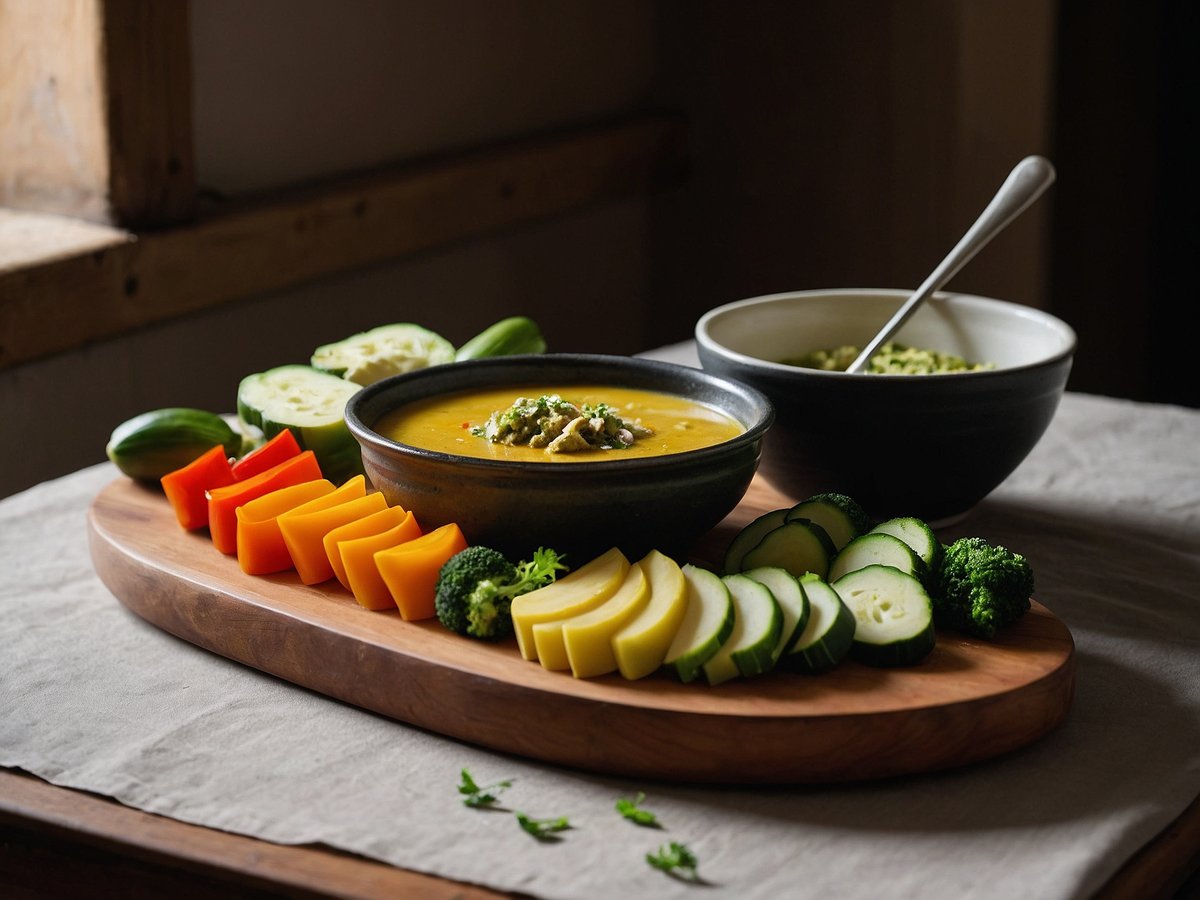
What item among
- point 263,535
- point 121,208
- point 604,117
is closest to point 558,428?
point 263,535

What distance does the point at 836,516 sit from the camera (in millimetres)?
1808

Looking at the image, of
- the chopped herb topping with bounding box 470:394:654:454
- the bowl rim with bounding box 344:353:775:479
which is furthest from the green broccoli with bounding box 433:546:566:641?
the chopped herb topping with bounding box 470:394:654:454

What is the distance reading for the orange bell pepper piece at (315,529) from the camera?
1766 mm

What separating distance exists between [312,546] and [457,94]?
2996 millimetres

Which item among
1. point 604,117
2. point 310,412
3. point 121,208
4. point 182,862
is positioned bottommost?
point 182,862

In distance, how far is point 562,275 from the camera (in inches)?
203

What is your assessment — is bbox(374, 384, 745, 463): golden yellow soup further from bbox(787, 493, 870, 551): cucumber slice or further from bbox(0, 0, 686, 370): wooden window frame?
bbox(0, 0, 686, 370): wooden window frame

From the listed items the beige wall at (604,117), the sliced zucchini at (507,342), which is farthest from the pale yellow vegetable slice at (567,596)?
the beige wall at (604,117)

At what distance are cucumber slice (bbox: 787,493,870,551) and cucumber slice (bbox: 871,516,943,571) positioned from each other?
0.10 ft

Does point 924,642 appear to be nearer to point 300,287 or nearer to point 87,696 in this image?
point 87,696

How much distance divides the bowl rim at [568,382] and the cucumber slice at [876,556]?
0.64ft

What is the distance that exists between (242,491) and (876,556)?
2.91 feet

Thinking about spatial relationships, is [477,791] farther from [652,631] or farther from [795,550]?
[795,550]

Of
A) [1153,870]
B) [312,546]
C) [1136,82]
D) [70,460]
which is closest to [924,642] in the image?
[1153,870]
